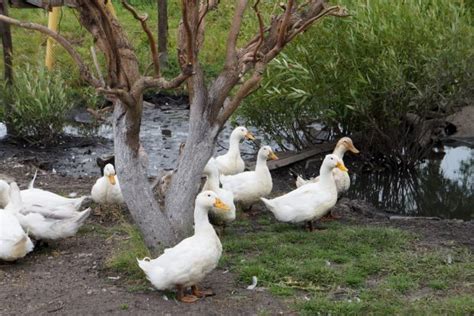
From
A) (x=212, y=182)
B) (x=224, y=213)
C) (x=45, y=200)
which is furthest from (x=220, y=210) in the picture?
(x=45, y=200)

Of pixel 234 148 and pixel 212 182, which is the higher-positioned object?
pixel 234 148

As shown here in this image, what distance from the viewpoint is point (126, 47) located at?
23.8 ft

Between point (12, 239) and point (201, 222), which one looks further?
point (12, 239)

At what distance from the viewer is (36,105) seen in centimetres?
1344

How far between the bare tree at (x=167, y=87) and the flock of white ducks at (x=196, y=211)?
44 cm

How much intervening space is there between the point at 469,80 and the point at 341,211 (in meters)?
3.09

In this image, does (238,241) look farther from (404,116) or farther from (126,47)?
(404,116)

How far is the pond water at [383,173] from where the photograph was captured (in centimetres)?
1184

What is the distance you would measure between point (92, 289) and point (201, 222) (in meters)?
1.08

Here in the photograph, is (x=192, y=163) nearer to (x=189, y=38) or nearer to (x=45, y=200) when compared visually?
(x=189, y=38)

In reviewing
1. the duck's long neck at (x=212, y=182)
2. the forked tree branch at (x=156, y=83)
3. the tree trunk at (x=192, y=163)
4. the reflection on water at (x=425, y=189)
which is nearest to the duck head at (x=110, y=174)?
the duck's long neck at (x=212, y=182)

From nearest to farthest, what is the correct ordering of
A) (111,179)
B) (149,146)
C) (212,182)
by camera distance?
(212,182) < (111,179) < (149,146)

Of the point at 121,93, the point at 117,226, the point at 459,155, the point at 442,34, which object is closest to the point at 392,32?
the point at 442,34

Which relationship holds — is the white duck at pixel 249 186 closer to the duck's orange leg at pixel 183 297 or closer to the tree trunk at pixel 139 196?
the tree trunk at pixel 139 196
